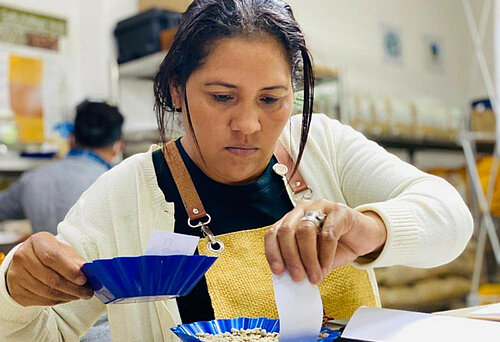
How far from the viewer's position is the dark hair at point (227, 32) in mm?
1093

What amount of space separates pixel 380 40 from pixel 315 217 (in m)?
4.17

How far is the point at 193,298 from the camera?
1.12 meters

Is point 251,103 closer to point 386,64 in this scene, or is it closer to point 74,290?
point 74,290

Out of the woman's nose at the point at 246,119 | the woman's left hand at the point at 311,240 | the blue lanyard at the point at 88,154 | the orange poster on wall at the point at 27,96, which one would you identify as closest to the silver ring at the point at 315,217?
the woman's left hand at the point at 311,240

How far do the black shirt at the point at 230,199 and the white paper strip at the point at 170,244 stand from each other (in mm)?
328

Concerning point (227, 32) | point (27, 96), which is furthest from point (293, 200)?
point (27, 96)

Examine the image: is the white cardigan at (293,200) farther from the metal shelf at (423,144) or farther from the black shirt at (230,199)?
the metal shelf at (423,144)

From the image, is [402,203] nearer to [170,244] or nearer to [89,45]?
[170,244]

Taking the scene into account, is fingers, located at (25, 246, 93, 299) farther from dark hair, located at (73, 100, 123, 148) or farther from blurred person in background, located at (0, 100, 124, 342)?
dark hair, located at (73, 100, 123, 148)

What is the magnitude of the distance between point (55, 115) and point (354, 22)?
234 centimetres

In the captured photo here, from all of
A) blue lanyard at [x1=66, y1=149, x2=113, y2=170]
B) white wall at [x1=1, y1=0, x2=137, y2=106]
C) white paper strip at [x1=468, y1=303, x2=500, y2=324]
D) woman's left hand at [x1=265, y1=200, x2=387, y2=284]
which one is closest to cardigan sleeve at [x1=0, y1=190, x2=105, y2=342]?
woman's left hand at [x1=265, y1=200, x2=387, y2=284]

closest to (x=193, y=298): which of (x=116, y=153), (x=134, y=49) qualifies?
(x=116, y=153)

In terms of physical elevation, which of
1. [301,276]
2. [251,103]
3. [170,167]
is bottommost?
[301,276]

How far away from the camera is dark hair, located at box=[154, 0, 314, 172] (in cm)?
109
